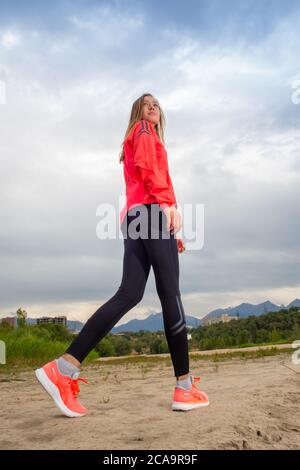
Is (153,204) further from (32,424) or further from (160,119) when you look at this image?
(32,424)

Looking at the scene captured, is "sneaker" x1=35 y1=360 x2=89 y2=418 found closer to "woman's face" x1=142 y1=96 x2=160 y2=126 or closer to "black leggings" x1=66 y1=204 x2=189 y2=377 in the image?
"black leggings" x1=66 y1=204 x2=189 y2=377

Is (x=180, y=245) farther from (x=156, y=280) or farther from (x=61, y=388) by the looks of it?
(x=61, y=388)

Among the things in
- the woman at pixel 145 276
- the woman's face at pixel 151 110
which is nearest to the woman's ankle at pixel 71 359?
the woman at pixel 145 276

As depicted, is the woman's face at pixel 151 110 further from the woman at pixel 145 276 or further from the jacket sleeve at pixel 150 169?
the jacket sleeve at pixel 150 169

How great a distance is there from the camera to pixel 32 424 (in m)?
2.76

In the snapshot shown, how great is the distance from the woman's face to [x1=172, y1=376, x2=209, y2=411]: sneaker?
6.51 ft

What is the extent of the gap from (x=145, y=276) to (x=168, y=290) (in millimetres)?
220

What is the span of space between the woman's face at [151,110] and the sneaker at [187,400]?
198cm

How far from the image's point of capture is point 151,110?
3.59 m

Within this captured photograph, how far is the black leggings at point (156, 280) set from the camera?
3.13 m

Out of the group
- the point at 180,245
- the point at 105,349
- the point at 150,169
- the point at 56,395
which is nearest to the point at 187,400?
the point at 56,395

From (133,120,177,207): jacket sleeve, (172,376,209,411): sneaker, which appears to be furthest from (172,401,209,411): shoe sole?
(133,120,177,207): jacket sleeve
